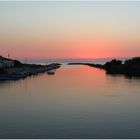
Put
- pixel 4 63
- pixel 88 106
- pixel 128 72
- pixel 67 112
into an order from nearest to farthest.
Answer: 1. pixel 67 112
2. pixel 88 106
3. pixel 128 72
4. pixel 4 63

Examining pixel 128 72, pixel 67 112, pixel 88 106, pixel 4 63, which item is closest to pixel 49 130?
pixel 67 112

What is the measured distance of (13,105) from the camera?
8.88m

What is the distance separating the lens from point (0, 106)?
8789mm

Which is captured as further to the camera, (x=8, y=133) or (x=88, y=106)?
(x=88, y=106)

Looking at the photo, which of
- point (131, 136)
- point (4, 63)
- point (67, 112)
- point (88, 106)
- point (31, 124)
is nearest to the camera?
point (131, 136)

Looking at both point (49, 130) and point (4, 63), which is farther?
point (4, 63)

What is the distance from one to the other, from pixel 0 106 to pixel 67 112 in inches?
86.2

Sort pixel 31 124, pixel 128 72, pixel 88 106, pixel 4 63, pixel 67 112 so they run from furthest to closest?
pixel 4 63 < pixel 128 72 < pixel 88 106 < pixel 67 112 < pixel 31 124

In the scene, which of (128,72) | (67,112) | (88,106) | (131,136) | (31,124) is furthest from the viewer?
(128,72)

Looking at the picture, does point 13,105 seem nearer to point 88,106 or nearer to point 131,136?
point 88,106

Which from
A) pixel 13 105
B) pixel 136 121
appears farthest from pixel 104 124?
pixel 13 105

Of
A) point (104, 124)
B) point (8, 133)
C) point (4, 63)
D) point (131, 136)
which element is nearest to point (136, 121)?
point (104, 124)

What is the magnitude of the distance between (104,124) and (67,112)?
54.5 inches

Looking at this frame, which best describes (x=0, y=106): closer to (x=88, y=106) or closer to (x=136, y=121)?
(x=88, y=106)
